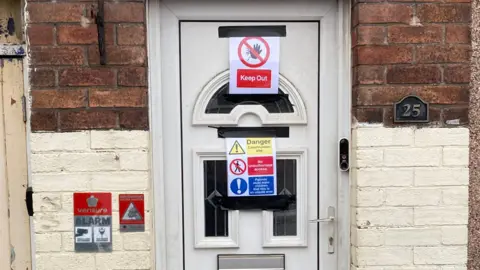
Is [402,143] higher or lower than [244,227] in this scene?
higher

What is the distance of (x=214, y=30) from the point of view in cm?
250

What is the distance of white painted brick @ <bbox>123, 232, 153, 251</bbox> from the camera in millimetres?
2361

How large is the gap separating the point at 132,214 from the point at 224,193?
520 mm

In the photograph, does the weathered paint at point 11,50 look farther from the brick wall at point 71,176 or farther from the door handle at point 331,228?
the door handle at point 331,228

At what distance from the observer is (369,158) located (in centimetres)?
235

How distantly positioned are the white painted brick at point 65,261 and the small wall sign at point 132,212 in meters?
0.24

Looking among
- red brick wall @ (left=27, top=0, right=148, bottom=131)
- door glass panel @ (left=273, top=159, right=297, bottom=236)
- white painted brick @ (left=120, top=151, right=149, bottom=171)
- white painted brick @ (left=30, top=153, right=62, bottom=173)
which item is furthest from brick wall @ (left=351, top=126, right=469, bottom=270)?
white painted brick @ (left=30, top=153, right=62, bottom=173)

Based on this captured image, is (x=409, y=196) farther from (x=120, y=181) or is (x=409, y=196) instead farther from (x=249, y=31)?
(x=120, y=181)

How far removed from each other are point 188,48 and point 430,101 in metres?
1.32

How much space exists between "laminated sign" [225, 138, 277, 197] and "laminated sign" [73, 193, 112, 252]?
2.22 ft

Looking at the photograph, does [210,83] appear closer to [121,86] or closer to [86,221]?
[121,86]

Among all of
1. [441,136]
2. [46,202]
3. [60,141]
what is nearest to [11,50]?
[60,141]

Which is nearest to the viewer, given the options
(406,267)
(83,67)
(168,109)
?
(83,67)

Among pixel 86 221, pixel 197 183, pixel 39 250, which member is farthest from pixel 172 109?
pixel 39 250
